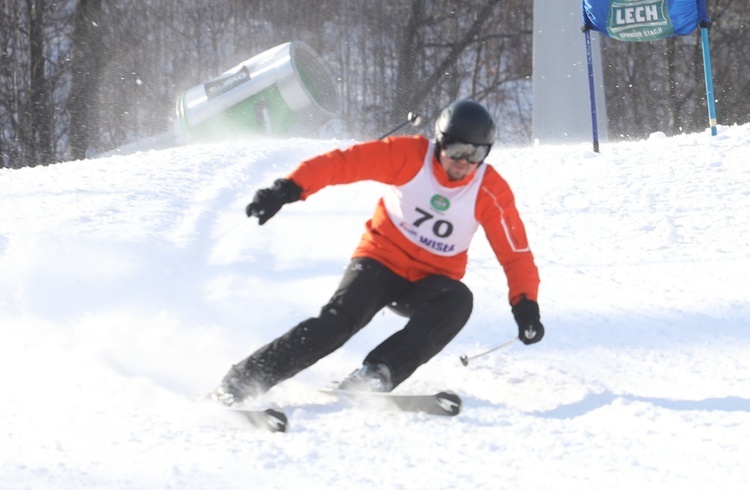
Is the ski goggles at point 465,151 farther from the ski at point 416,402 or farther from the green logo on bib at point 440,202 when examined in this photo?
the ski at point 416,402

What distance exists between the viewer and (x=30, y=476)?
246cm

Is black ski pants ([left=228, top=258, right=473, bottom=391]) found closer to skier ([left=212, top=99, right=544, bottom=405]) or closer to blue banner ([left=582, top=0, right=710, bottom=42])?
skier ([left=212, top=99, right=544, bottom=405])

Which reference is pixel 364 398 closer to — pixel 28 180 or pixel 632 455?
pixel 632 455

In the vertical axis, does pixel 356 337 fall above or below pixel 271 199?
below

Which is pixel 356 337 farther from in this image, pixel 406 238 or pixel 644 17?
pixel 644 17

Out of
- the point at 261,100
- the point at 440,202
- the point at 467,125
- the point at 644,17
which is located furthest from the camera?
the point at 261,100

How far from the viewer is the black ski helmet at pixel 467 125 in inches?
132

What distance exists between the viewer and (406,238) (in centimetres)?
356

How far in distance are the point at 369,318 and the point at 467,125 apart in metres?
0.75

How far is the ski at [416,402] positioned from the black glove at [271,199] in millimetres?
659

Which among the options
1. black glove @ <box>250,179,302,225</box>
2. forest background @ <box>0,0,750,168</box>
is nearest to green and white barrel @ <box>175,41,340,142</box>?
forest background @ <box>0,0,750,168</box>

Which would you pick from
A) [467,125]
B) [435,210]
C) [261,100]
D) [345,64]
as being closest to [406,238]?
[435,210]

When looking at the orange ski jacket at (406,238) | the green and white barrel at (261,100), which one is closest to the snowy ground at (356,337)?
the orange ski jacket at (406,238)

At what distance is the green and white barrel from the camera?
11328 mm
